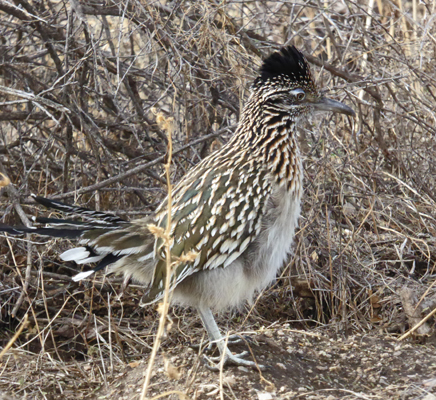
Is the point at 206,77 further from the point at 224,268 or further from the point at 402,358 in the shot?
the point at 402,358

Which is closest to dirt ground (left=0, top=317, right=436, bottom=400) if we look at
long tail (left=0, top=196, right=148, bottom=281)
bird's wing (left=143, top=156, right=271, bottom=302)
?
bird's wing (left=143, top=156, right=271, bottom=302)

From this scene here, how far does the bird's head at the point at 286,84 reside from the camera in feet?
12.7

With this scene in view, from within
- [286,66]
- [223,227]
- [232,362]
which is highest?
[286,66]

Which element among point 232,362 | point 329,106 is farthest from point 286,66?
point 232,362

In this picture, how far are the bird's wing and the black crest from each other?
727mm

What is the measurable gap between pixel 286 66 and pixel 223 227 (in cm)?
110

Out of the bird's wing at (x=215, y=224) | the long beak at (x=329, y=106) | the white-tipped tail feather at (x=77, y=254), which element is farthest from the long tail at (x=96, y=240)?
the long beak at (x=329, y=106)

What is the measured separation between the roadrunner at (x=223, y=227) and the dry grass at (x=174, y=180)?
56 centimetres

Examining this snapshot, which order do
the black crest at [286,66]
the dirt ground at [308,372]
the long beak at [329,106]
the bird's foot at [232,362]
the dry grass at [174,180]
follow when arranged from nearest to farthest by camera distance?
the dirt ground at [308,372] → the bird's foot at [232,362] → the black crest at [286,66] → the long beak at [329,106] → the dry grass at [174,180]

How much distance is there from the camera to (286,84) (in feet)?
12.8

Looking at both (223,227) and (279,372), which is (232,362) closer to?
(279,372)

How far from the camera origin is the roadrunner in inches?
140

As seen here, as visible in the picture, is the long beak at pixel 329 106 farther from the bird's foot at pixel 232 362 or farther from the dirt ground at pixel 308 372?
the bird's foot at pixel 232 362

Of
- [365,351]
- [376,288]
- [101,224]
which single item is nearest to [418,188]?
[376,288]
